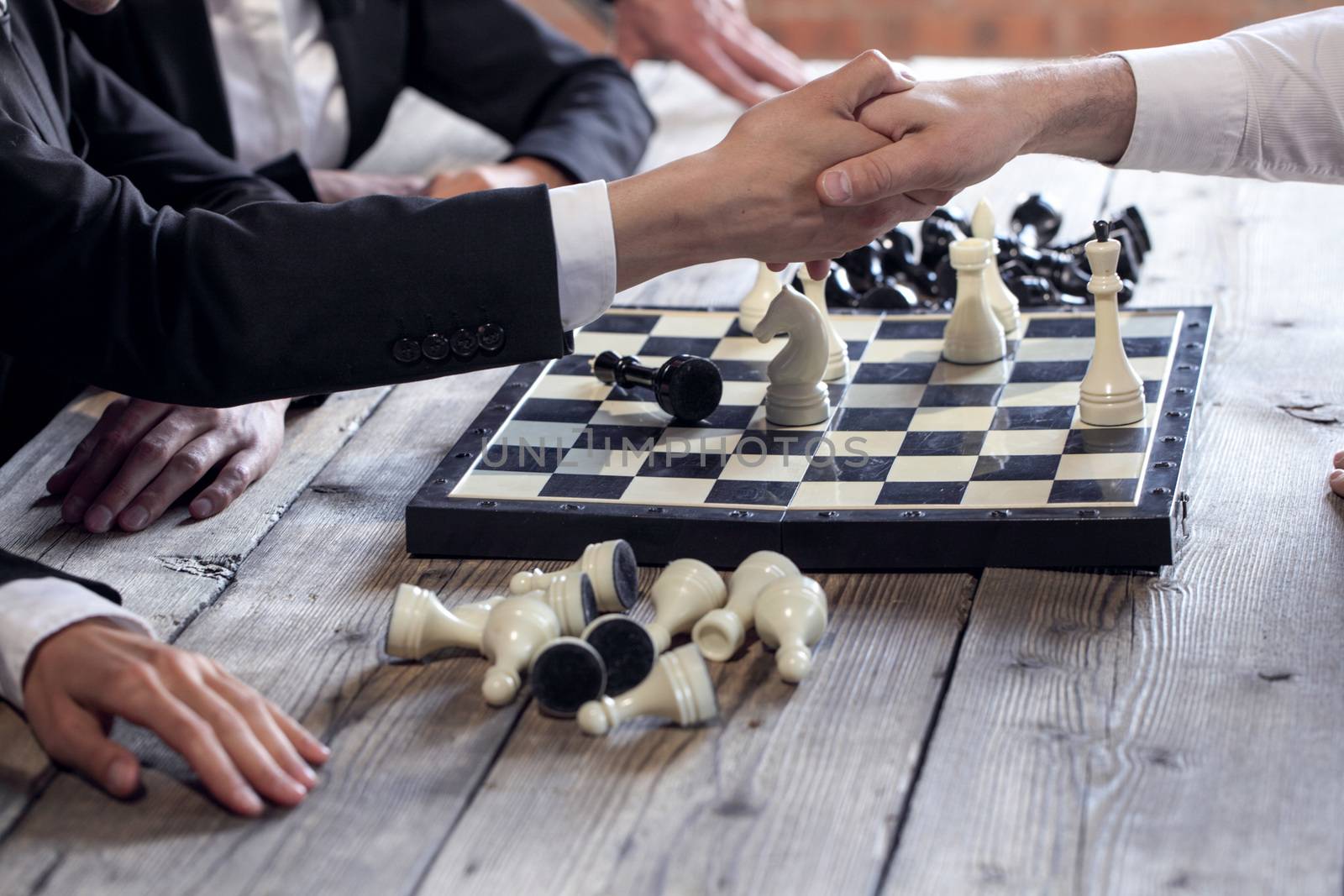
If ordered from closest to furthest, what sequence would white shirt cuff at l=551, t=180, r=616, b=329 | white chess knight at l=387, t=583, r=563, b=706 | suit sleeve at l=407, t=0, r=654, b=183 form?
white chess knight at l=387, t=583, r=563, b=706
white shirt cuff at l=551, t=180, r=616, b=329
suit sleeve at l=407, t=0, r=654, b=183

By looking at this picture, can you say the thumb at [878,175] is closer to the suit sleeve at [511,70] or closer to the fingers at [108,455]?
the fingers at [108,455]

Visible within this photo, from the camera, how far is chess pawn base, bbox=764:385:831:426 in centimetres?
144

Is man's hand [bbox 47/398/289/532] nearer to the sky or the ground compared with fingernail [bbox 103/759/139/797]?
nearer to the ground

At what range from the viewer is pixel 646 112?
8.46ft

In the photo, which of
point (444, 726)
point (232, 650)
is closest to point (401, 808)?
point (444, 726)

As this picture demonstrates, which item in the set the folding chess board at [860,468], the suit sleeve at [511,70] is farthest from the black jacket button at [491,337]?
the suit sleeve at [511,70]

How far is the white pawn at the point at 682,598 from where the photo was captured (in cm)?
113

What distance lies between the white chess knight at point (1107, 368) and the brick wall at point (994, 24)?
10.9ft

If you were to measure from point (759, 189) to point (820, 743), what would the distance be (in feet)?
2.04

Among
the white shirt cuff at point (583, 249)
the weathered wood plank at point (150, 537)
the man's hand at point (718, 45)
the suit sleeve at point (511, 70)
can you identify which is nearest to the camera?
the weathered wood plank at point (150, 537)

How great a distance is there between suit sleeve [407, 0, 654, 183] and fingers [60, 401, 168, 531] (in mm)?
1128

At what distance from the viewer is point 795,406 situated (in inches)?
56.6

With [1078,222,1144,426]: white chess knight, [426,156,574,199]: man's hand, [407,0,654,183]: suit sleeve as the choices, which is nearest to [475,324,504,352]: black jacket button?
[1078,222,1144,426]: white chess knight

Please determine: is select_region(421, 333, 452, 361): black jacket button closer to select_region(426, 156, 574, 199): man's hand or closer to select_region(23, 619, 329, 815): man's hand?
select_region(23, 619, 329, 815): man's hand
